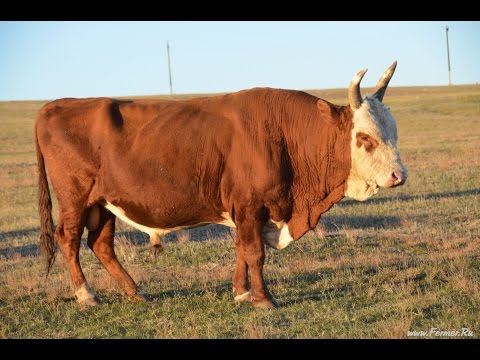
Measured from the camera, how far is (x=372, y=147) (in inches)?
336

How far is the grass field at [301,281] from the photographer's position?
24.9 feet

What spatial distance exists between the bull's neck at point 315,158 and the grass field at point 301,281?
969 mm

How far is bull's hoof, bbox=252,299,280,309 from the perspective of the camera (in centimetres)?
844

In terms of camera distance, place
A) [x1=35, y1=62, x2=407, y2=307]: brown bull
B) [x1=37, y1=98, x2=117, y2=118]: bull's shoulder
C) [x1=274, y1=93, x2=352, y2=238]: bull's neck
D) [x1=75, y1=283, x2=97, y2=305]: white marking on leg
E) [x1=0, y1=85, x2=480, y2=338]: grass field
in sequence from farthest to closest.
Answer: [x1=37, y1=98, x2=117, y2=118]: bull's shoulder < [x1=75, y1=283, x2=97, y2=305]: white marking on leg < [x1=274, y1=93, x2=352, y2=238]: bull's neck < [x1=35, y1=62, x2=407, y2=307]: brown bull < [x1=0, y1=85, x2=480, y2=338]: grass field

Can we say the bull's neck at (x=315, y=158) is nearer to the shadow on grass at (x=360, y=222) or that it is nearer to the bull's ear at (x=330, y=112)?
the bull's ear at (x=330, y=112)

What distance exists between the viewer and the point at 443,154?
30.8 meters

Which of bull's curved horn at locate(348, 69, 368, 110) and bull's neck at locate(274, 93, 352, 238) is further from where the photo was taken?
bull's neck at locate(274, 93, 352, 238)

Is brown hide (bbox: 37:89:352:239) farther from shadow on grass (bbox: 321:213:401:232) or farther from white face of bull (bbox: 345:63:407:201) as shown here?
shadow on grass (bbox: 321:213:401:232)

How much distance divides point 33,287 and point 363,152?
4.41 meters

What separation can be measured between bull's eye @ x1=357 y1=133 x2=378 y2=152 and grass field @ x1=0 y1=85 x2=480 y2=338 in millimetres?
1552

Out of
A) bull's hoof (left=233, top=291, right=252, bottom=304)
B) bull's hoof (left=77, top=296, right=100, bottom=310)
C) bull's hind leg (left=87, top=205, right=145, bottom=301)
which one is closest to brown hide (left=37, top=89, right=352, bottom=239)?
bull's hind leg (left=87, top=205, right=145, bottom=301)

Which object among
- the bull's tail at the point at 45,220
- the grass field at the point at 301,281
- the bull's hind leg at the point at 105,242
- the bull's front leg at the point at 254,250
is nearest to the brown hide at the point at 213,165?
the bull's front leg at the point at 254,250

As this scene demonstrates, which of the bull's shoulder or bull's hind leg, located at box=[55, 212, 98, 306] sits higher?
the bull's shoulder
